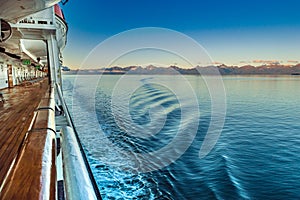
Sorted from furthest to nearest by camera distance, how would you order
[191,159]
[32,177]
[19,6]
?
[191,159], [19,6], [32,177]

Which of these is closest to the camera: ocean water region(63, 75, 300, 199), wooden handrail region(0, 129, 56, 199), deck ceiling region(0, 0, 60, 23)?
wooden handrail region(0, 129, 56, 199)

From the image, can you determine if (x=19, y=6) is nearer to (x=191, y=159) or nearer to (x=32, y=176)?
(x=32, y=176)

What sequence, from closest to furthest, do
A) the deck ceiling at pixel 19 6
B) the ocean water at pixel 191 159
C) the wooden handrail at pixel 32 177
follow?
→ the wooden handrail at pixel 32 177 < the deck ceiling at pixel 19 6 < the ocean water at pixel 191 159

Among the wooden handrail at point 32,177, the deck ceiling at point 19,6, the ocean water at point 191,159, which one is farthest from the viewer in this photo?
the ocean water at point 191,159

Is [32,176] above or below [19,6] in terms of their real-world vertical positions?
below

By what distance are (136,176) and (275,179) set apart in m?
2.93

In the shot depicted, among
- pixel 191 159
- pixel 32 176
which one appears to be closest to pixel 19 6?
pixel 32 176

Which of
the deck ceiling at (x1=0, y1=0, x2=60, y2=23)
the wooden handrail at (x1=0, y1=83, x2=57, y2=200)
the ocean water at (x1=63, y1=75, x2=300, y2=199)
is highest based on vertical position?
the deck ceiling at (x1=0, y1=0, x2=60, y2=23)

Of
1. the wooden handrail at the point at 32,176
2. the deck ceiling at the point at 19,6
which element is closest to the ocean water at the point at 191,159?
the wooden handrail at the point at 32,176

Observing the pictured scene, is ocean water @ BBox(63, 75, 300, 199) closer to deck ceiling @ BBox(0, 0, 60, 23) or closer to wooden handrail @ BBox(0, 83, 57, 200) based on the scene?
wooden handrail @ BBox(0, 83, 57, 200)

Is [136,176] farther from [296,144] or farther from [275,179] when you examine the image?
[296,144]

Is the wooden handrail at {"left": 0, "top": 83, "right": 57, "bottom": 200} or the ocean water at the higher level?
the wooden handrail at {"left": 0, "top": 83, "right": 57, "bottom": 200}

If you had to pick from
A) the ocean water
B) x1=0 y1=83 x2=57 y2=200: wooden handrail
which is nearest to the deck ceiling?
the ocean water

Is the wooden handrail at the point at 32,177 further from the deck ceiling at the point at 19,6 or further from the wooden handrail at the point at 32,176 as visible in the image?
the deck ceiling at the point at 19,6
